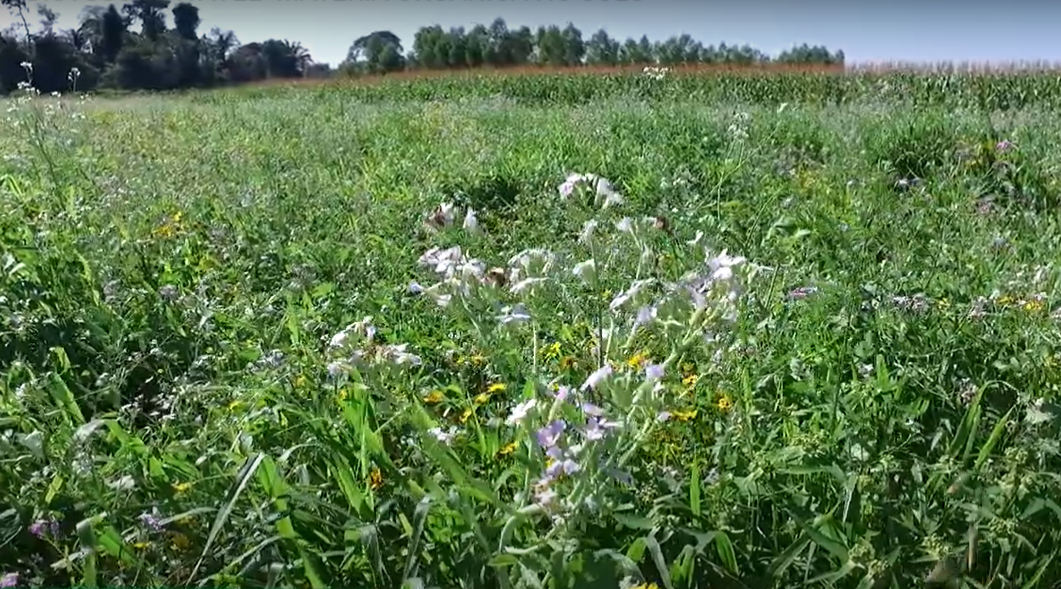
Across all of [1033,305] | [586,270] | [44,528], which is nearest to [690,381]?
[586,270]

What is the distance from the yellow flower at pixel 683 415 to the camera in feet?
6.05

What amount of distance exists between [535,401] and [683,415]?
0.41 metres

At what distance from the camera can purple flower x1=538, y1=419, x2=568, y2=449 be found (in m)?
1.48

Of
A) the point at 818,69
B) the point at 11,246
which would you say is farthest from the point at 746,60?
the point at 11,246

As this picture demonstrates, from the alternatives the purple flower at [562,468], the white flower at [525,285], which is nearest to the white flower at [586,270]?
the white flower at [525,285]

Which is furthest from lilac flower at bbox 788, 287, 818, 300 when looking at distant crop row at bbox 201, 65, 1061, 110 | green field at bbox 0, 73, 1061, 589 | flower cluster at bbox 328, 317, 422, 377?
distant crop row at bbox 201, 65, 1061, 110

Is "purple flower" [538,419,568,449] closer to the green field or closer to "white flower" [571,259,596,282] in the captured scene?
the green field

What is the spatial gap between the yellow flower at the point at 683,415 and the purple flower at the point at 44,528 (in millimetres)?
1149

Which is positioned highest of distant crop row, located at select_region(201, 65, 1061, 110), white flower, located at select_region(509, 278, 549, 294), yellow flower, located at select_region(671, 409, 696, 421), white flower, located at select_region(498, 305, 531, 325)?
distant crop row, located at select_region(201, 65, 1061, 110)

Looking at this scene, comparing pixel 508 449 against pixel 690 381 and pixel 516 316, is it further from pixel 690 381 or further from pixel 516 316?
pixel 690 381

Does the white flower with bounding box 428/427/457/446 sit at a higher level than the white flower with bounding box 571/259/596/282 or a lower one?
lower

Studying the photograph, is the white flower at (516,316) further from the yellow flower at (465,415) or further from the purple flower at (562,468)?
the purple flower at (562,468)

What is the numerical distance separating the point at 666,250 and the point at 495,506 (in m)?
1.81

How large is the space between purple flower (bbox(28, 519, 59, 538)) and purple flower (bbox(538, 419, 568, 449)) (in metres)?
0.84
